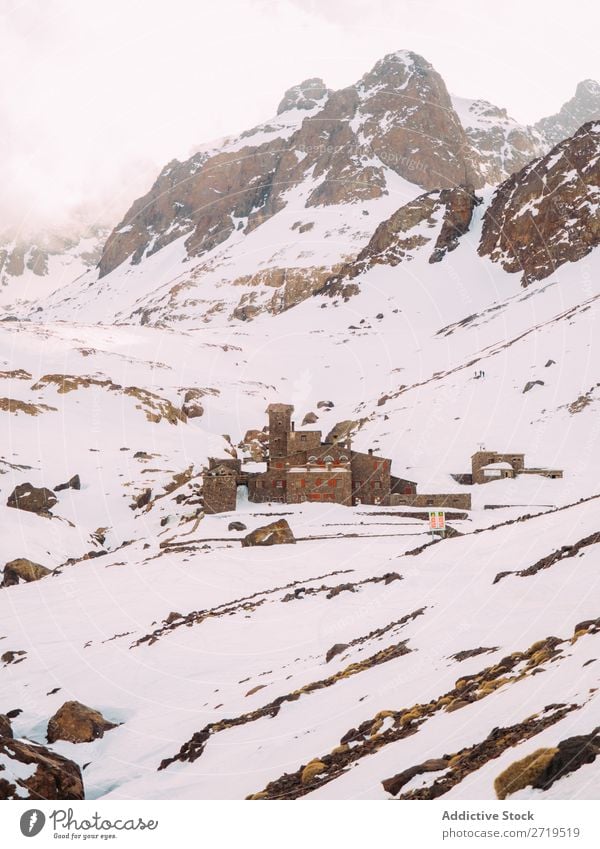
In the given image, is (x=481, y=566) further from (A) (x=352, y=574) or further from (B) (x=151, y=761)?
(B) (x=151, y=761)

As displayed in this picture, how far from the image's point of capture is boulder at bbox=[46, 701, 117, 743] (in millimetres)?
18125

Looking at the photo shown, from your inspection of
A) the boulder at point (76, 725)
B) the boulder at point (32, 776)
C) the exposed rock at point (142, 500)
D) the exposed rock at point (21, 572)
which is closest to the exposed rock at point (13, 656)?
the boulder at point (76, 725)

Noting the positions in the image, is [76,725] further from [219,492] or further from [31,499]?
[31,499]

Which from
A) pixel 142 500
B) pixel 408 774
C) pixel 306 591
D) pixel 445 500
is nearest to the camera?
pixel 408 774

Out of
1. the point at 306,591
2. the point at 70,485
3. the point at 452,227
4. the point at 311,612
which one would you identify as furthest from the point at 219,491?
the point at 452,227

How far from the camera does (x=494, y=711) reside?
11062 mm

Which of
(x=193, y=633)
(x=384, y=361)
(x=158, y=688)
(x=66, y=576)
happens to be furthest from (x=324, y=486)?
(x=384, y=361)

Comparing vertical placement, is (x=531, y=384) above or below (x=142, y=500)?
above

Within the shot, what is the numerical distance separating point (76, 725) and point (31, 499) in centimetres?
5513

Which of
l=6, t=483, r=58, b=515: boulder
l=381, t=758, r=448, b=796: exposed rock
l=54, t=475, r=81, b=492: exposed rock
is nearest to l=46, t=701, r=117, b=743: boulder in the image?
l=381, t=758, r=448, b=796: exposed rock

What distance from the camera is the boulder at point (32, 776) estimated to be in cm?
1142

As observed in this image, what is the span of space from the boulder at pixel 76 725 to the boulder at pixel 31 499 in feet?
172

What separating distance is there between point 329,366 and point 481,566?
412ft

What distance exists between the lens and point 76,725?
60.0 ft
